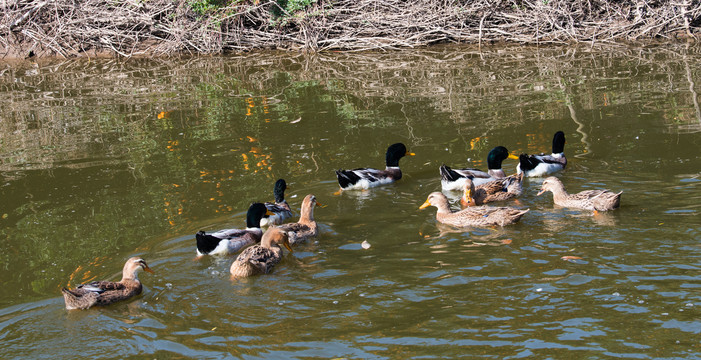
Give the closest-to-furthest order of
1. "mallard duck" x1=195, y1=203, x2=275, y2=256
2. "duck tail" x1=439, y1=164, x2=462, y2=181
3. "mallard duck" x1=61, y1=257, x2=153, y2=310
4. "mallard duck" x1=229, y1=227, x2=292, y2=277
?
"mallard duck" x1=61, y1=257, x2=153, y2=310 → "mallard duck" x1=229, y1=227, x2=292, y2=277 → "mallard duck" x1=195, y1=203, x2=275, y2=256 → "duck tail" x1=439, y1=164, x2=462, y2=181

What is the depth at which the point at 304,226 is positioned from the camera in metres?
9.79

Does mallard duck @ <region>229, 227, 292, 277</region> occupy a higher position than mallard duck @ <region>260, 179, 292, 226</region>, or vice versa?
mallard duck @ <region>260, 179, 292, 226</region>

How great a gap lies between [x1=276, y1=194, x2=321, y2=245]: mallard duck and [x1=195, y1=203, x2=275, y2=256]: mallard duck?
1.35 ft

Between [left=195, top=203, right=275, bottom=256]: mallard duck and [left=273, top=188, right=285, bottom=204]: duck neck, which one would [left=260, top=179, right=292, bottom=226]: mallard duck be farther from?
[left=195, top=203, right=275, bottom=256]: mallard duck

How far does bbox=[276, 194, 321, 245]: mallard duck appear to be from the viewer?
955 centimetres

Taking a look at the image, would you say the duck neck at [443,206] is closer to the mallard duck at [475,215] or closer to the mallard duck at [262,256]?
the mallard duck at [475,215]

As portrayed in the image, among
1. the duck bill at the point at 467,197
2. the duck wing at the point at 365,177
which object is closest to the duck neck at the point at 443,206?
the duck bill at the point at 467,197

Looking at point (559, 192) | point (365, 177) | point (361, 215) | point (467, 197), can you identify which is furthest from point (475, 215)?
point (365, 177)

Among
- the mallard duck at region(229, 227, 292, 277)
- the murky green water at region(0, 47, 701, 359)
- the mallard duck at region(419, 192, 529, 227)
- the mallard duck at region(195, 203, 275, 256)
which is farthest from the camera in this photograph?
the mallard duck at region(419, 192, 529, 227)

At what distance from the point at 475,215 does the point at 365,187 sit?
2.33m

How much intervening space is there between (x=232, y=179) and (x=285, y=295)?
4.93 metres

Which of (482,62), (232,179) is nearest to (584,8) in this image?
(482,62)

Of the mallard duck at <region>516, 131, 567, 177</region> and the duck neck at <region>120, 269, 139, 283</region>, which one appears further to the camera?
the mallard duck at <region>516, 131, 567, 177</region>

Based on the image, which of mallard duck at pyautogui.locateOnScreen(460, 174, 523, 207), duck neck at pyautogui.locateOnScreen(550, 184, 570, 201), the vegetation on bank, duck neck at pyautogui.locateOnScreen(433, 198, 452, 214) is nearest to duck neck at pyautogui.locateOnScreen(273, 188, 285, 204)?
duck neck at pyautogui.locateOnScreen(433, 198, 452, 214)
